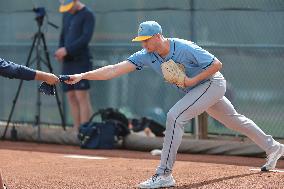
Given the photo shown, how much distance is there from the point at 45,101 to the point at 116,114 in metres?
1.75

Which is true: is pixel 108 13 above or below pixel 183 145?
above

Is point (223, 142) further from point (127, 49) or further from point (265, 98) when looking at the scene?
point (127, 49)

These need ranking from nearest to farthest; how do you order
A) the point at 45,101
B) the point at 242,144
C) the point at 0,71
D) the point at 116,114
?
the point at 0,71 < the point at 242,144 < the point at 116,114 < the point at 45,101

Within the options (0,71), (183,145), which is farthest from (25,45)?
(0,71)

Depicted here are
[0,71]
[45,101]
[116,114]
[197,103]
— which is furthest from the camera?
[45,101]

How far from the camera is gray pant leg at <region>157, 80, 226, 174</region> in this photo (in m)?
8.24

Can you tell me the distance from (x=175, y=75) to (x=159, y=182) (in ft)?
3.33

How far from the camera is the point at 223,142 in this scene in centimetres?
1160

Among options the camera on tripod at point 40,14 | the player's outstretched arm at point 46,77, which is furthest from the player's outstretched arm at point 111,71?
the camera on tripod at point 40,14

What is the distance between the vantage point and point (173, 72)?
8258mm

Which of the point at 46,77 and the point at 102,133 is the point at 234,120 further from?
the point at 102,133

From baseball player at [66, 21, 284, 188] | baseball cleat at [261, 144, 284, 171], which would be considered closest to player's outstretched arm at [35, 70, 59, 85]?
baseball player at [66, 21, 284, 188]

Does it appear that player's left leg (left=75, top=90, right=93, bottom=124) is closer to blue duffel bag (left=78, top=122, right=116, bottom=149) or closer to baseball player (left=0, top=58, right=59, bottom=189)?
blue duffel bag (left=78, top=122, right=116, bottom=149)

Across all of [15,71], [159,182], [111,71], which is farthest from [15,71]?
[159,182]
